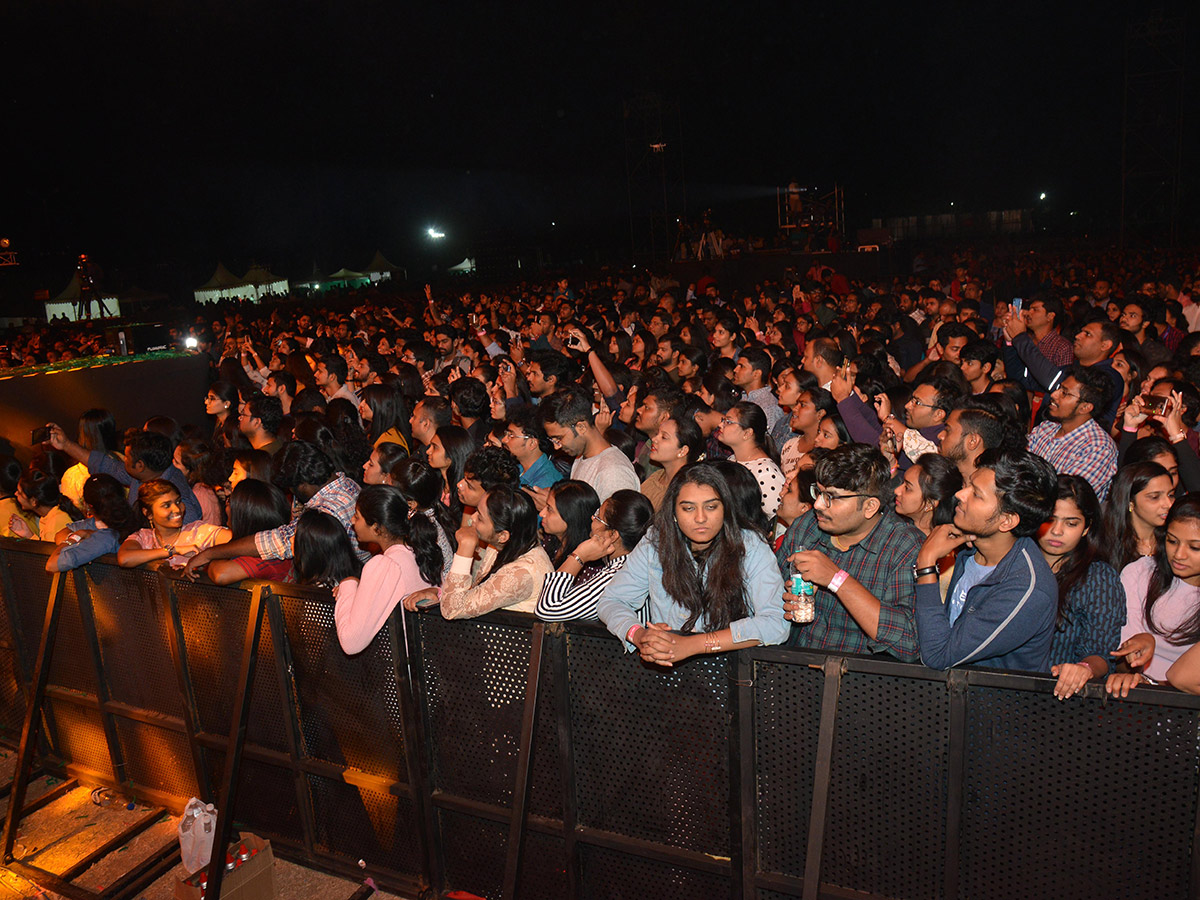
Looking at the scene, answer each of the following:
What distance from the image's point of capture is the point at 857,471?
2.76 meters

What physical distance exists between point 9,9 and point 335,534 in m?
25.7

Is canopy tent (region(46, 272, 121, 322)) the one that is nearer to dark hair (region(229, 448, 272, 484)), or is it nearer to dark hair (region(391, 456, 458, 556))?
dark hair (region(229, 448, 272, 484))

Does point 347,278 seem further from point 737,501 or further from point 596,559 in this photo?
point 737,501

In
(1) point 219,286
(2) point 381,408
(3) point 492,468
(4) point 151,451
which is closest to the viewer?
(3) point 492,468

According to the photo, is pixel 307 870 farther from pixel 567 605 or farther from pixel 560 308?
pixel 560 308

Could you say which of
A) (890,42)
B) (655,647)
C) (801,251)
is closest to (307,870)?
(655,647)

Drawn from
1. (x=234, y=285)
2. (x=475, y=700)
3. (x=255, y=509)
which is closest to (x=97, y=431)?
(x=255, y=509)

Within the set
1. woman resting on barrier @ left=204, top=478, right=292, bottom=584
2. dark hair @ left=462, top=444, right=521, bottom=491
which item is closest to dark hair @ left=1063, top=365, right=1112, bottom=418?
dark hair @ left=462, top=444, right=521, bottom=491

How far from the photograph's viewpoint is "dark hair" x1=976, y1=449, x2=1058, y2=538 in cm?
241

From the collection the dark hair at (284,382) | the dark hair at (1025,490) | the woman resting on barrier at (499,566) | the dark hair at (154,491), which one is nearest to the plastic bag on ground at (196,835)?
the dark hair at (154,491)

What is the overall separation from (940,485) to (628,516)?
118cm

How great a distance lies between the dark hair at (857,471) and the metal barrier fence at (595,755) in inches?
24.5

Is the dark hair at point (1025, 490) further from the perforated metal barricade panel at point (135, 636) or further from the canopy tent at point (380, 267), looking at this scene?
the canopy tent at point (380, 267)

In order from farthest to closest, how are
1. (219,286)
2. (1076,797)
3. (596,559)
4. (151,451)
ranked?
(219,286) → (151,451) → (596,559) → (1076,797)
